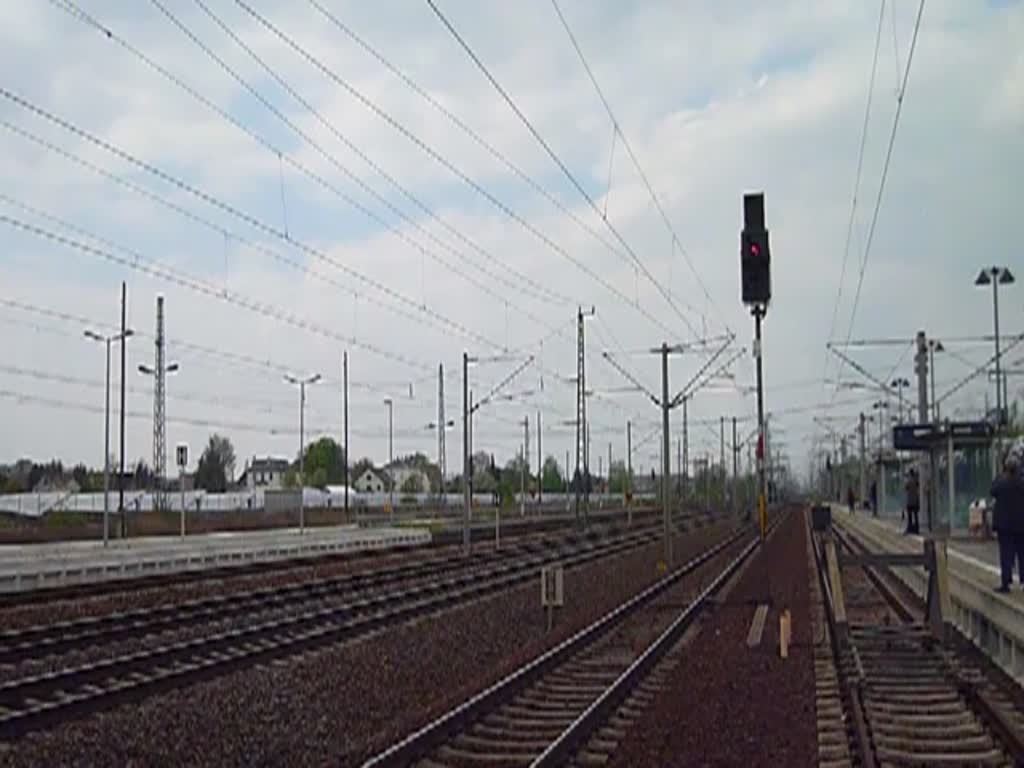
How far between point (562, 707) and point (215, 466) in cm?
15181

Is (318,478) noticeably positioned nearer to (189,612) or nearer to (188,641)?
(189,612)

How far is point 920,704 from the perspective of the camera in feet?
54.4

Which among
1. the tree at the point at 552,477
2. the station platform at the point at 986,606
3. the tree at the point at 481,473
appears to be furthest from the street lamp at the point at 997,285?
the tree at the point at 552,477

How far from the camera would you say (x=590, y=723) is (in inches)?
574

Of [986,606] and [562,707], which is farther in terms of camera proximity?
[986,606]

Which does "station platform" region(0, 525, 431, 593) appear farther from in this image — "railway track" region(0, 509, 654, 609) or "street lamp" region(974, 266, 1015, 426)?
"street lamp" region(974, 266, 1015, 426)

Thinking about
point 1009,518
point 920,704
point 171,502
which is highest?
point 171,502

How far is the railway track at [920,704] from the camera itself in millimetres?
13461

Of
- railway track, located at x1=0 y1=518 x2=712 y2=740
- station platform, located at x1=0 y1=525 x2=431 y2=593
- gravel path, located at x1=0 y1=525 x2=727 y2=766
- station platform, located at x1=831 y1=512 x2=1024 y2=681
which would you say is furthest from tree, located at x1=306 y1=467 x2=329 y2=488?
gravel path, located at x1=0 y1=525 x2=727 y2=766

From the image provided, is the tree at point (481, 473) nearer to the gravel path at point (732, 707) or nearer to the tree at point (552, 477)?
the tree at point (552, 477)

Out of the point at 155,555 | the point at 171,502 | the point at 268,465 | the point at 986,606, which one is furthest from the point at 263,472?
the point at 986,606

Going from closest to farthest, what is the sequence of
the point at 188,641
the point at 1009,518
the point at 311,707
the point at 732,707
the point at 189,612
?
the point at 732,707, the point at 311,707, the point at 1009,518, the point at 188,641, the point at 189,612

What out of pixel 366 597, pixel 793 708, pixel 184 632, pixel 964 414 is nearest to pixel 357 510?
pixel 964 414

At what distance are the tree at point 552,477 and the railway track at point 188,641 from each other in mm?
148119
